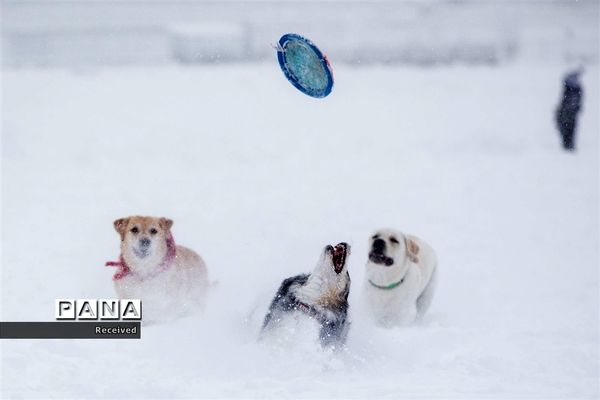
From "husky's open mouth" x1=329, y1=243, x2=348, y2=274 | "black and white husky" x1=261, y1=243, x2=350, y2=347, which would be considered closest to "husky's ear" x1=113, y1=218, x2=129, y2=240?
"black and white husky" x1=261, y1=243, x2=350, y2=347

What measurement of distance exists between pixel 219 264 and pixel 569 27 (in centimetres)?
536

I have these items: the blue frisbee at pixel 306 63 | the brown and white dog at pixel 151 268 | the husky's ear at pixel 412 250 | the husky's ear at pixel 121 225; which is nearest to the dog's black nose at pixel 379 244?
the husky's ear at pixel 412 250

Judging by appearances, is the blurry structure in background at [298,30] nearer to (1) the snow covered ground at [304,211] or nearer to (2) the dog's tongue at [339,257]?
(1) the snow covered ground at [304,211]

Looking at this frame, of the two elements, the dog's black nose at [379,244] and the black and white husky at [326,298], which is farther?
the dog's black nose at [379,244]

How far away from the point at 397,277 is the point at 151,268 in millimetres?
1372

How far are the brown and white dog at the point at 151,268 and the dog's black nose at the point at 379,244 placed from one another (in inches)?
43.8

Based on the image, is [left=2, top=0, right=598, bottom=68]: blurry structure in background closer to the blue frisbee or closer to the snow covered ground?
the snow covered ground

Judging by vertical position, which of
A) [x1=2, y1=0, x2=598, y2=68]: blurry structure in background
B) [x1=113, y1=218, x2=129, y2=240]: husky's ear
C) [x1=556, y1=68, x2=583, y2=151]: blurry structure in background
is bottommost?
[x1=113, y1=218, x2=129, y2=240]: husky's ear

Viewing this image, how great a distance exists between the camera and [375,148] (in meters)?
7.61

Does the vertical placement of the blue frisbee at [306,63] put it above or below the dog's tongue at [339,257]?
above

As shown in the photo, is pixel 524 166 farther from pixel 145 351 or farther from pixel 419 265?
pixel 145 351

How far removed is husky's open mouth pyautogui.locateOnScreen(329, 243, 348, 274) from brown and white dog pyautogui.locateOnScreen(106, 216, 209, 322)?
3.10 feet

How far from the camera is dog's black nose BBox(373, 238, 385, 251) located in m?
4.04

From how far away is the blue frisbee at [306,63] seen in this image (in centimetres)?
399
